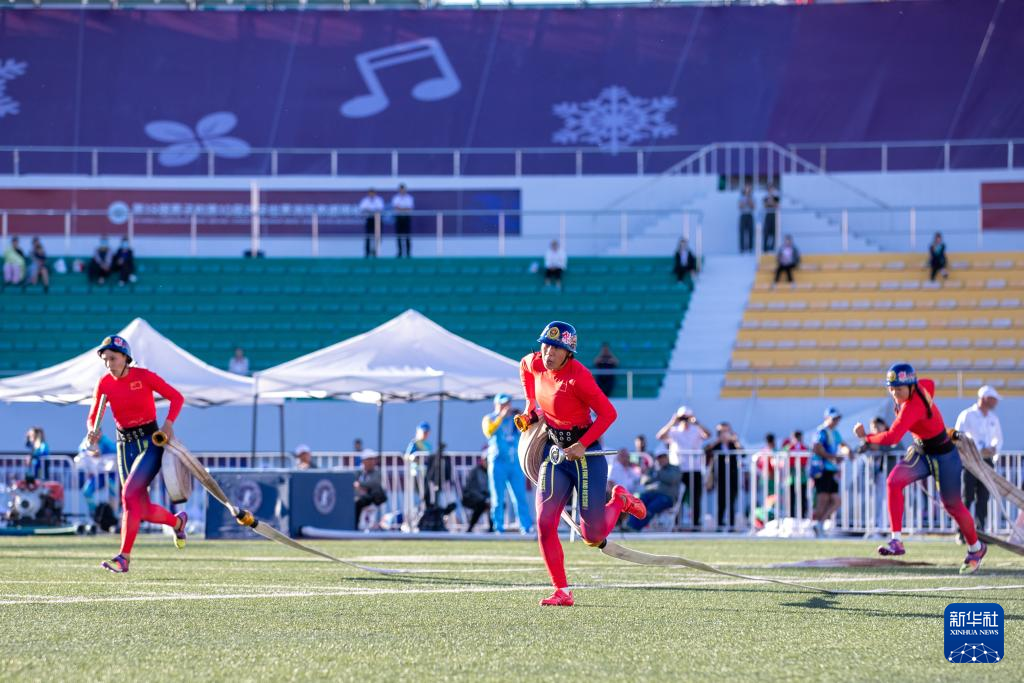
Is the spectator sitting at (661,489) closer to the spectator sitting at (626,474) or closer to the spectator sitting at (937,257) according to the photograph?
the spectator sitting at (626,474)

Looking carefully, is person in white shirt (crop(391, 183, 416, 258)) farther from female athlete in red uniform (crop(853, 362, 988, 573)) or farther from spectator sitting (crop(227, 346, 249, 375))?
female athlete in red uniform (crop(853, 362, 988, 573))

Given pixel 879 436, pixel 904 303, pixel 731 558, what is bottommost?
pixel 731 558

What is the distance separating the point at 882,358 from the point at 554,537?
71.5ft

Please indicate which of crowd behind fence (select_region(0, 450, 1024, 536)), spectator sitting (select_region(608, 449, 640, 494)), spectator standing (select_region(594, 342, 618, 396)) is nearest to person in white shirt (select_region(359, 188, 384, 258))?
spectator standing (select_region(594, 342, 618, 396))

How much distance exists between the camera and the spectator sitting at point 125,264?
33.6 meters

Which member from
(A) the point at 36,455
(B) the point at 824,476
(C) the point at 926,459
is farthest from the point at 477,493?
(C) the point at 926,459

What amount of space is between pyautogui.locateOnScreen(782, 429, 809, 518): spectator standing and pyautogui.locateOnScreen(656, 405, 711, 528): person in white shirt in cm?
124

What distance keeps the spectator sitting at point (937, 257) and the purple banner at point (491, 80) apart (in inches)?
254

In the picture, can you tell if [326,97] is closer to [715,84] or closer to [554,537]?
[715,84]

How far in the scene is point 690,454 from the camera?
2309 cm

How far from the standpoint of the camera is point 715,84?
39562 mm

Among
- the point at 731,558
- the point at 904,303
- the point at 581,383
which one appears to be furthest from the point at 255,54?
the point at 581,383

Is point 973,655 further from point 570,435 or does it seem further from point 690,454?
point 690,454

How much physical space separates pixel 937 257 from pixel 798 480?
11.8m
